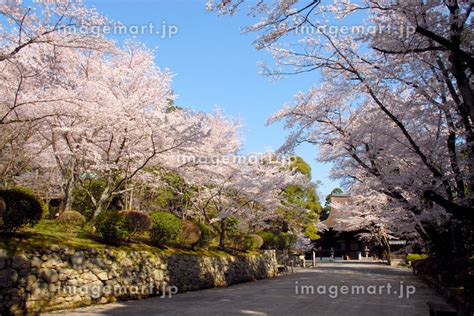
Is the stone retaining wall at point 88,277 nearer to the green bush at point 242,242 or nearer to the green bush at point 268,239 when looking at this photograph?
the green bush at point 242,242

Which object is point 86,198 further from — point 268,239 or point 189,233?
point 268,239

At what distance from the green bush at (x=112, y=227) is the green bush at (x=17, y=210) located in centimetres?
193

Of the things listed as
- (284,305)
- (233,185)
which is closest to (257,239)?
(233,185)

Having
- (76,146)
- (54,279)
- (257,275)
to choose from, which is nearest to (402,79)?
(54,279)

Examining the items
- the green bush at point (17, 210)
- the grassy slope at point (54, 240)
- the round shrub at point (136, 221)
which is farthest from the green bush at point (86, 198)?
the green bush at point (17, 210)

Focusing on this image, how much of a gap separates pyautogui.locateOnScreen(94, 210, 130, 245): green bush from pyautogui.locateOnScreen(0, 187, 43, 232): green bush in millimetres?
1930

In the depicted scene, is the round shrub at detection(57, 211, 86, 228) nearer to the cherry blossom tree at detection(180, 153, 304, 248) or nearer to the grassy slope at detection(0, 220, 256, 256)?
the grassy slope at detection(0, 220, 256, 256)

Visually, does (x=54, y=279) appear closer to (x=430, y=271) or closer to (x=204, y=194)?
(x=204, y=194)

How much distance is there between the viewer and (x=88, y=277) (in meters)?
8.05

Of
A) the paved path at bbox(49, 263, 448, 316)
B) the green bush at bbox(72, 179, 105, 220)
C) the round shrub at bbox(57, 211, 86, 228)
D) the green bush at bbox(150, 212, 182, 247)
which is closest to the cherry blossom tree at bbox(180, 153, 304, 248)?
the green bush at bbox(150, 212, 182, 247)

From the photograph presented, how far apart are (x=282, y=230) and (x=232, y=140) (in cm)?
968

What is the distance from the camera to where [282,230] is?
78.9ft

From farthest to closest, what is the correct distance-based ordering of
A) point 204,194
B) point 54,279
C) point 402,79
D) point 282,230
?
1. point 282,230
2. point 204,194
3. point 402,79
4. point 54,279

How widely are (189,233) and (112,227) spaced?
156 inches
